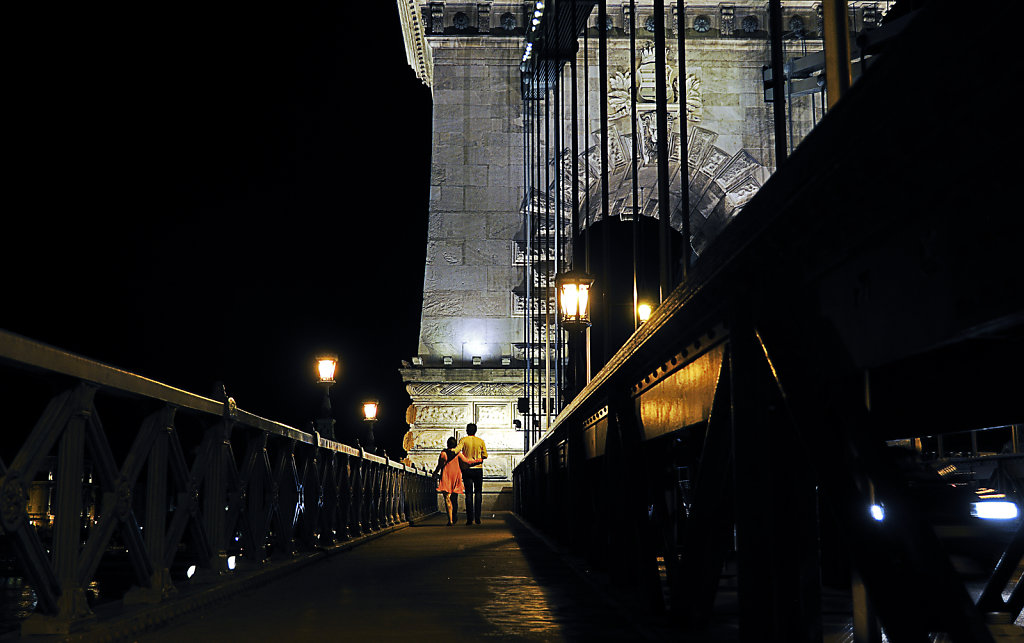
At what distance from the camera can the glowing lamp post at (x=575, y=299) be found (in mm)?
14766

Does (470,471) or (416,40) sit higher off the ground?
(416,40)

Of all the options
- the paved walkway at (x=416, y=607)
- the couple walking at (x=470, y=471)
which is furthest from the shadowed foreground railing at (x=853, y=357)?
the couple walking at (x=470, y=471)

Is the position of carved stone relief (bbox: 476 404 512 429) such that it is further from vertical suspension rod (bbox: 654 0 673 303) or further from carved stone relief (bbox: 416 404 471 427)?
vertical suspension rod (bbox: 654 0 673 303)

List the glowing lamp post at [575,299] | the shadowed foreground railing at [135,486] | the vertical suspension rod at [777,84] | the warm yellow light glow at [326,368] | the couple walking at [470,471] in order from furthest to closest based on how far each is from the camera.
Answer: the couple walking at [470,471] → the warm yellow light glow at [326,368] → the glowing lamp post at [575,299] → the vertical suspension rod at [777,84] → the shadowed foreground railing at [135,486]

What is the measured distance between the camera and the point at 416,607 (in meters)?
5.27

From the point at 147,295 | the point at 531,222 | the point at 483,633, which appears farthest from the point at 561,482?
the point at 147,295

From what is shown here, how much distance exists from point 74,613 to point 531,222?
2397 cm

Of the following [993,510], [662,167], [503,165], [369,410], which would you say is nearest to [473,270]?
[503,165]

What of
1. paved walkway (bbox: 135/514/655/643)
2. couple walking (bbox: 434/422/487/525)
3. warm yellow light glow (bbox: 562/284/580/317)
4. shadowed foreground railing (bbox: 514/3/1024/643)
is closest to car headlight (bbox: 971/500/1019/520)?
paved walkway (bbox: 135/514/655/643)

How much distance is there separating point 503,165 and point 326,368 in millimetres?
12385

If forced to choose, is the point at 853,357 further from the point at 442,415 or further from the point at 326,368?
the point at 442,415

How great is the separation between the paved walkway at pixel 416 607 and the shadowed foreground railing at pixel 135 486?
32cm

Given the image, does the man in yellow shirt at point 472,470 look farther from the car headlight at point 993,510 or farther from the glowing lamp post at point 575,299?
the car headlight at point 993,510

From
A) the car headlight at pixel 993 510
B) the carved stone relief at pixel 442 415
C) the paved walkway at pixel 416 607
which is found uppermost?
the carved stone relief at pixel 442 415
